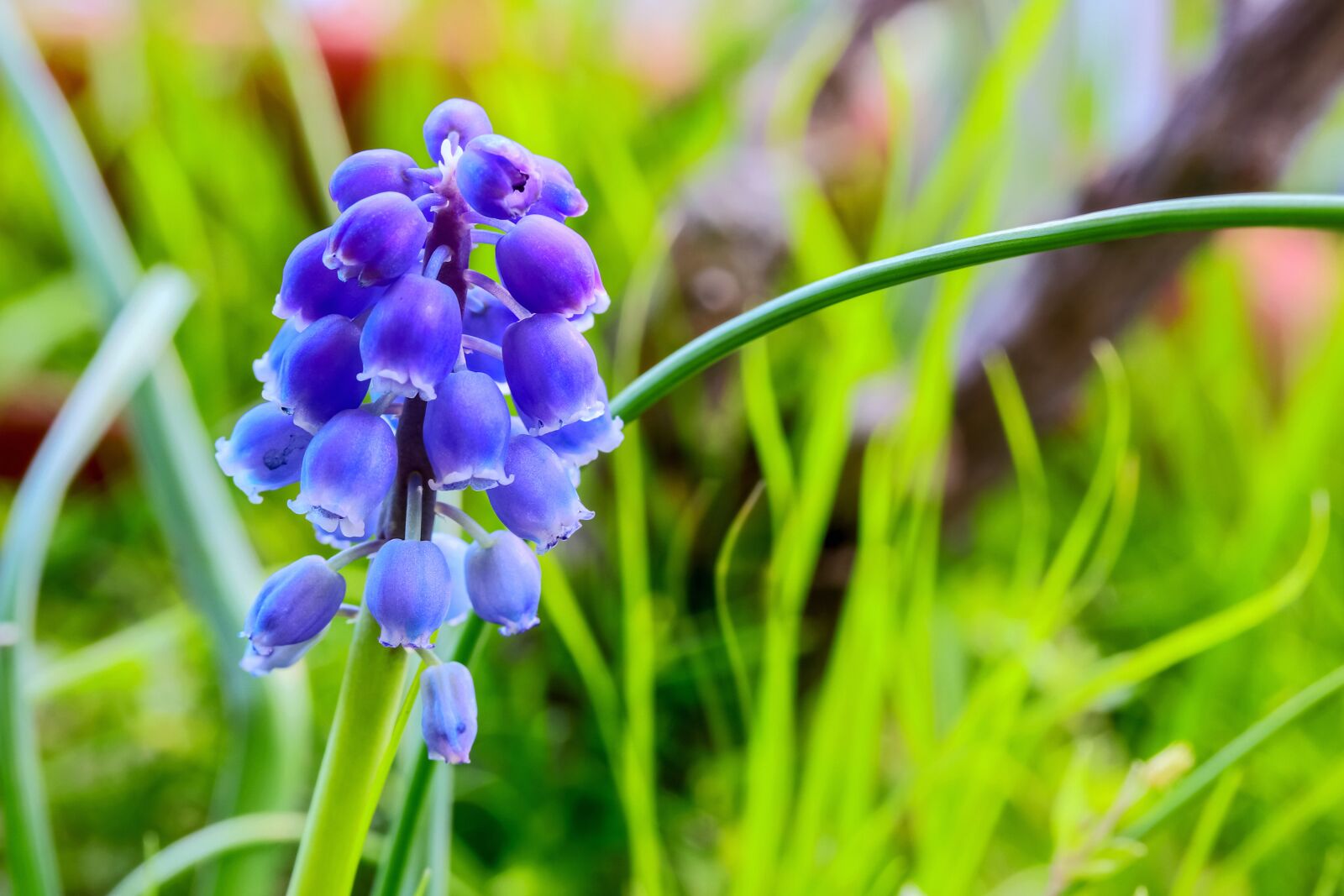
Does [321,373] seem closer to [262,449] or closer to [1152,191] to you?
[262,449]

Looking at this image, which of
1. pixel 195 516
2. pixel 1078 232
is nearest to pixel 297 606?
pixel 1078 232

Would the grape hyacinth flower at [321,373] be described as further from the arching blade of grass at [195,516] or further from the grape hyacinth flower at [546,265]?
the arching blade of grass at [195,516]

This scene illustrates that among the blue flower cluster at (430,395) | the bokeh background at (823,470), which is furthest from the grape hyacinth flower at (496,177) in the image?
the bokeh background at (823,470)

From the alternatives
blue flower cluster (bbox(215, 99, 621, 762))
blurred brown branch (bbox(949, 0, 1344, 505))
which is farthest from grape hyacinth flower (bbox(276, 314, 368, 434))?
blurred brown branch (bbox(949, 0, 1344, 505))

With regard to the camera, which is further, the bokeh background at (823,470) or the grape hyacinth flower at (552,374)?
the bokeh background at (823,470)

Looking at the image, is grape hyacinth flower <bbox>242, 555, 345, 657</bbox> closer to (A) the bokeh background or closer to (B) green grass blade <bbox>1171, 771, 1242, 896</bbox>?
(A) the bokeh background

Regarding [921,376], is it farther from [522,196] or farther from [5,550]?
[5,550]
